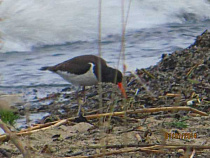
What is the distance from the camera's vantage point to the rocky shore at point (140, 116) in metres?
3.44

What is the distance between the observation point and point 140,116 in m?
4.69

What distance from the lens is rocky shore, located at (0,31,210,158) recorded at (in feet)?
11.3

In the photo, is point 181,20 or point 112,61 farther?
point 181,20

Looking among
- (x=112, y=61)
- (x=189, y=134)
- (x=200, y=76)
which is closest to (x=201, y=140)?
(x=189, y=134)

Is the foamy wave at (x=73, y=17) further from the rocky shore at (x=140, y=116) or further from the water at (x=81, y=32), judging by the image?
the rocky shore at (x=140, y=116)

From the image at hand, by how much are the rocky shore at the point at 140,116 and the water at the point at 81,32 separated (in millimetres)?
1198

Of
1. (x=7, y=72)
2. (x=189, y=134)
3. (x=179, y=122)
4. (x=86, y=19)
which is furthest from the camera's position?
(x=86, y=19)

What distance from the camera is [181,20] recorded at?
1223 centimetres

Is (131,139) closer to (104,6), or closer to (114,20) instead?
(114,20)

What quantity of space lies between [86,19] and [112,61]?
3861mm

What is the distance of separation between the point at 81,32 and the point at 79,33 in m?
0.08
